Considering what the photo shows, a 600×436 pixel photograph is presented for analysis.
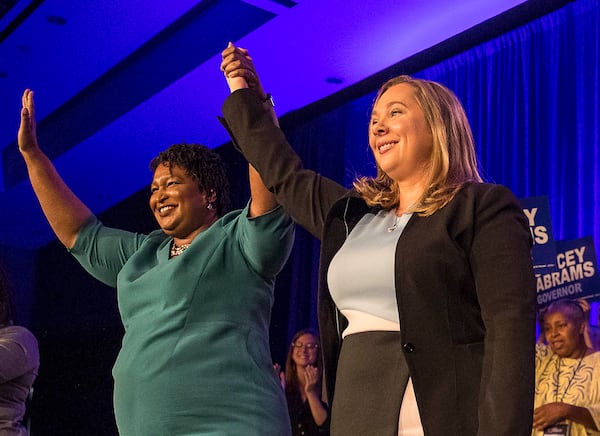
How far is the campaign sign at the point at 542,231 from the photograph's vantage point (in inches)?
161

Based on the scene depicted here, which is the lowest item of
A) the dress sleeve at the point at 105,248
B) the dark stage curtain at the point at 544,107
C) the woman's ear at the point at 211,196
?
the dress sleeve at the point at 105,248

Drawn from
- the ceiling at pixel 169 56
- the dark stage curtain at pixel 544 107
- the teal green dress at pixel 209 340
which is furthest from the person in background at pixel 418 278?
the ceiling at pixel 169 56

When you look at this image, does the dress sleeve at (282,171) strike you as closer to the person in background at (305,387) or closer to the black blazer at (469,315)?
the black blazer at (469,315)

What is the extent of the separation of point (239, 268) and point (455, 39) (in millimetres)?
4514

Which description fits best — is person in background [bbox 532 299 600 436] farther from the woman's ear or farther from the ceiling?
the ceiling

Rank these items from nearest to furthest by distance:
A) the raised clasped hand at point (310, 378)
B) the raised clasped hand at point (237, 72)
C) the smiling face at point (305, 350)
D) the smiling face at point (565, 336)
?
the raised clasped hand at point (237, 72)
the smiling face at point (565, 336)
the raised clasped hand at point (310, 378)
the smiling face at point (305, 350)

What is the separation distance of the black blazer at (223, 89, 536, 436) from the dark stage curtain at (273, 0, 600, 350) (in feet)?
13.0

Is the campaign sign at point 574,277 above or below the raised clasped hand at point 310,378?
above

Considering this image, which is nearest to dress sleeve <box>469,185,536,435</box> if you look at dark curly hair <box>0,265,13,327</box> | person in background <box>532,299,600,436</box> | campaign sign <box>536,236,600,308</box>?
dark curly hair <box>0,265,13,327</box>

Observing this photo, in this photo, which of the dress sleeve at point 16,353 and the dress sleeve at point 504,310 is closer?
the dress sleeve at point 504,310

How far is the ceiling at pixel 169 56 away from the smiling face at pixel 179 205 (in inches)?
134

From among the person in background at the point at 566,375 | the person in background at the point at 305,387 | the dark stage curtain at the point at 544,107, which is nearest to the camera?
the person in background at the point at 566,375

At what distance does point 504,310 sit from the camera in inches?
55.2

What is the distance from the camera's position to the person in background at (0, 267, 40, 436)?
3.05 metres
